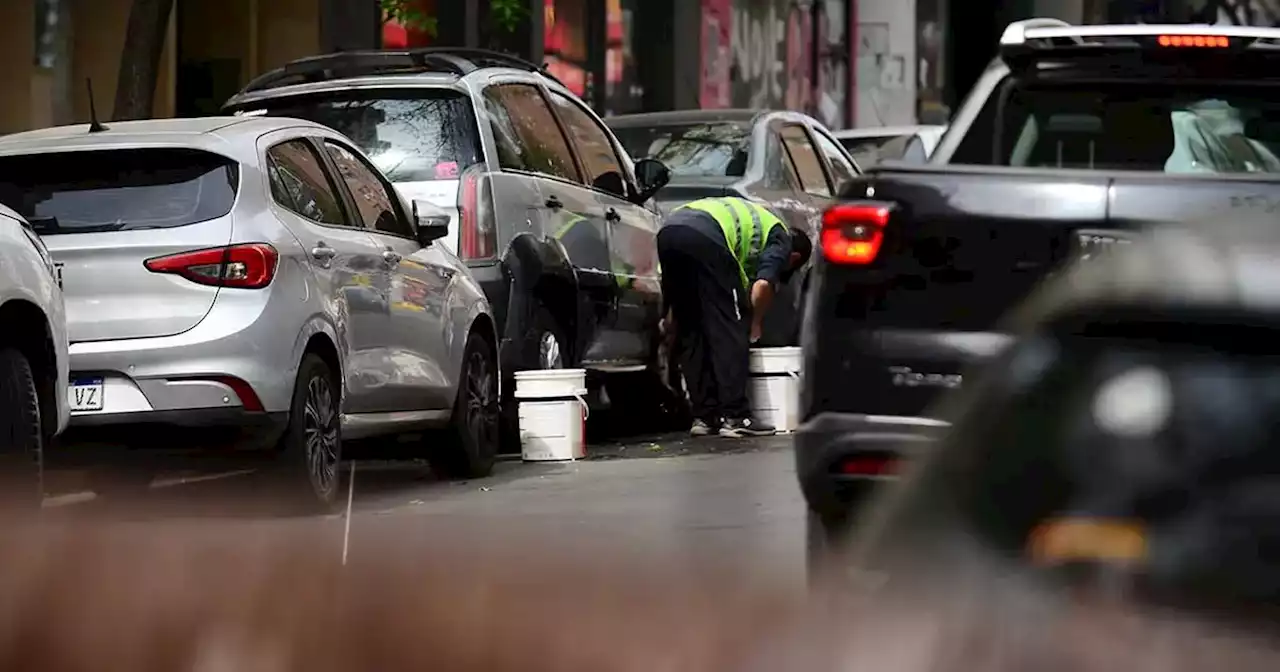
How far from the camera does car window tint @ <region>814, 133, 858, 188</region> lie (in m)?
16.2

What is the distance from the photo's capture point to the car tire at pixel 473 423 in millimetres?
10609

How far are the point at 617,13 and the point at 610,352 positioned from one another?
1802cm

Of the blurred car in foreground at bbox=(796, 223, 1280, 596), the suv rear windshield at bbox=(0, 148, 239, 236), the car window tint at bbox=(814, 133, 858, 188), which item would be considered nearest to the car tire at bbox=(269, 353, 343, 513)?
the suv rear windshield at bbox=(0, 148, 239, 236)

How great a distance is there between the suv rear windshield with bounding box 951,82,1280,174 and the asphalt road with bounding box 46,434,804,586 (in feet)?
5.24

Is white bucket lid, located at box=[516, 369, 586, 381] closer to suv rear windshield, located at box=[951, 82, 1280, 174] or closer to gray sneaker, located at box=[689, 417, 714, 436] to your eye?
gray sneaker, located at box=[689, 417, 714, 436]

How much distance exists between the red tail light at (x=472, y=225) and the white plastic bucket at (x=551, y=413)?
69 cm

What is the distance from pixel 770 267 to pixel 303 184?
401 centimetres

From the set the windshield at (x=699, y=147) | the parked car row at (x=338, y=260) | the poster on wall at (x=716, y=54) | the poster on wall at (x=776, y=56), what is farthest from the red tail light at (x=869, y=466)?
the poster on wall at (x=776, y=56)

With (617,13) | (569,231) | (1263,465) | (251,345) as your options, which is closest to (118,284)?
(251,345)

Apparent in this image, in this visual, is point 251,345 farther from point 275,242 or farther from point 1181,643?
point 1181,643

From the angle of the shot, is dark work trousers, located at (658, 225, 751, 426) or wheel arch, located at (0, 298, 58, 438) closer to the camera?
wheel arch, located at (0, 298, 58, 438)

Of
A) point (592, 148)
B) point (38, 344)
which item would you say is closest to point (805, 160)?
point (592, 148)

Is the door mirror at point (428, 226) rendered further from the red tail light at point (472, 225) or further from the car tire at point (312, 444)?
the car tire at point (312, 444)

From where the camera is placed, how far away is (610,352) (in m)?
12.5
